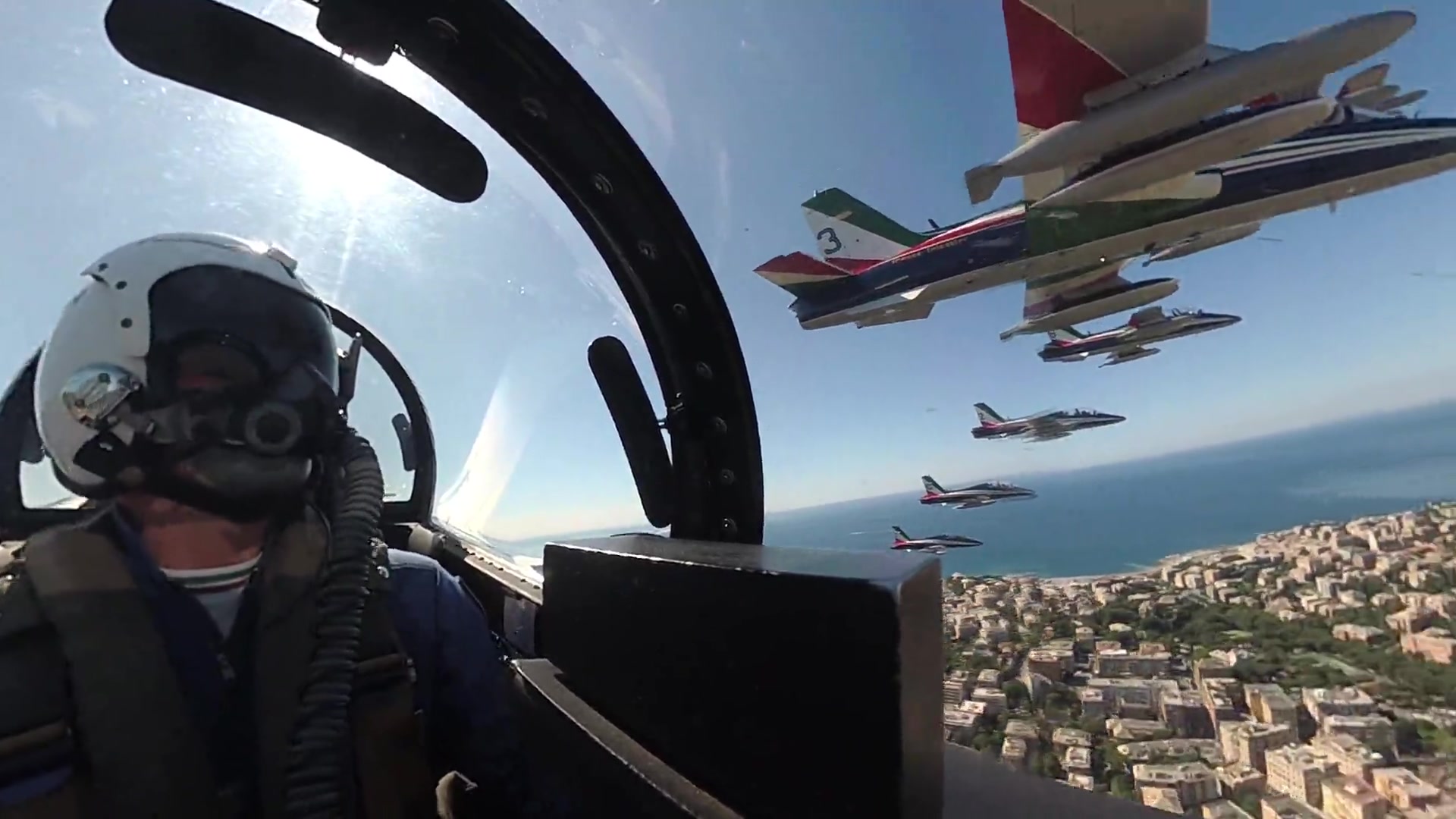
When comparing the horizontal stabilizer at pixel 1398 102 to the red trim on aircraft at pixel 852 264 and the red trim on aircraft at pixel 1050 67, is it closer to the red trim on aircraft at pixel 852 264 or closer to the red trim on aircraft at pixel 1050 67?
the red trim on aircraft at pixel 1050 67

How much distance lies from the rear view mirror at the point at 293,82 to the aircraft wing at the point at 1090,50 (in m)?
11.2

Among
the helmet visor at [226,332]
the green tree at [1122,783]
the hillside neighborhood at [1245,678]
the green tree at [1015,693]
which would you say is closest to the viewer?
the helmet visor at [226,332]

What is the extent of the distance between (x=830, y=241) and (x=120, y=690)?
1929 cm

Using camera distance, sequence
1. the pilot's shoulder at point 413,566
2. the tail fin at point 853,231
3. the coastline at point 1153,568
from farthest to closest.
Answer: the tail fin at point 853,231 < the coastline at point 1153,568 < the pilot's shoulder at point 413,566

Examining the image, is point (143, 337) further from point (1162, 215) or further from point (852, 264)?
point (852, 264)

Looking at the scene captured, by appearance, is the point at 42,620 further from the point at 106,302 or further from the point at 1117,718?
the point at 1117,718

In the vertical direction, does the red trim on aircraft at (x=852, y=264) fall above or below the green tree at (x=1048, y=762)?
above

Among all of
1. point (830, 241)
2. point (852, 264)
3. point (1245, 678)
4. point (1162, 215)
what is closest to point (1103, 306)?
point (1162, 215)

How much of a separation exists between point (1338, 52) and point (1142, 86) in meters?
2.55

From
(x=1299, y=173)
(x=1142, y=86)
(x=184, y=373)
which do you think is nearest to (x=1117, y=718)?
(x=184, y=373)

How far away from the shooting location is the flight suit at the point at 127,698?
0.76 meters

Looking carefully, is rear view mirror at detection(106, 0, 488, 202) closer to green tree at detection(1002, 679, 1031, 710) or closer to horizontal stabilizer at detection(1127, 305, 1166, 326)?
green tree at detection(1002, 679, 1031, 710)

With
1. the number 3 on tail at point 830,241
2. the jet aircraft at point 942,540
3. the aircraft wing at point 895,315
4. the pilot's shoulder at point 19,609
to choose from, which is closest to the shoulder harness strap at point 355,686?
the pilot's shoulder at point 19,609

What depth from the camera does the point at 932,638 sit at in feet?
1.73
